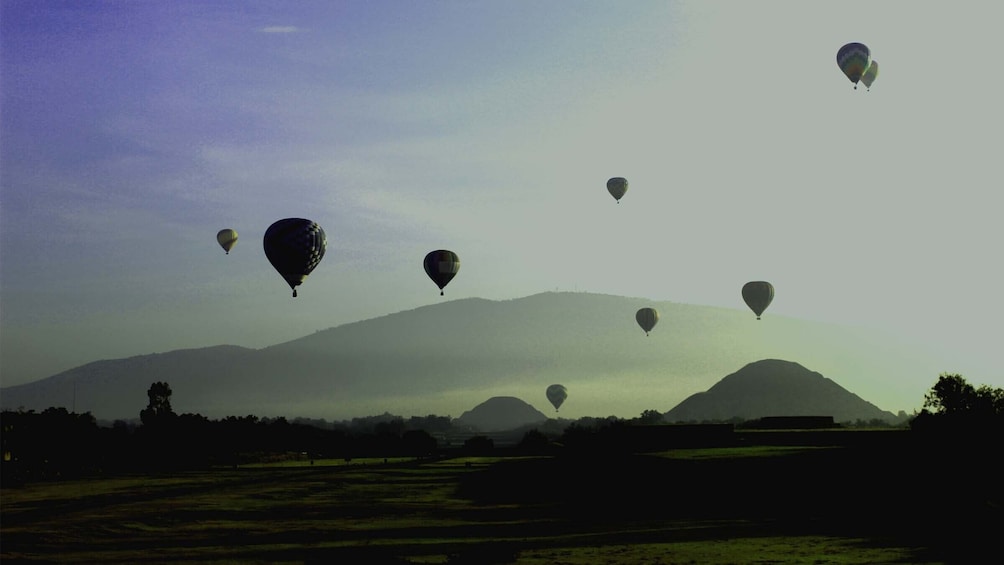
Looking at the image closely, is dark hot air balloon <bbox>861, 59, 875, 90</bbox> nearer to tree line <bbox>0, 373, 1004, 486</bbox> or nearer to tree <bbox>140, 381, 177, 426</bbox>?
tree line <bbox>0, 373, 1004, 486</bbox>

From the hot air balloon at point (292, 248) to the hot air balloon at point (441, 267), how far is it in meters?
17.8

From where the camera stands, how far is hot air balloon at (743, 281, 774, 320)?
125 m

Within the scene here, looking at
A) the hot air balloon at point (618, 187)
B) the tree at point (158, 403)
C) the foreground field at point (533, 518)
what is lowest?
the foreground field at point (533, 518)

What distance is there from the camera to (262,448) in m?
148

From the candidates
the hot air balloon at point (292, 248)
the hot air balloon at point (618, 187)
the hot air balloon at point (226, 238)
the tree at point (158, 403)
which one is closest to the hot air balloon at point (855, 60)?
the hot air balloon at point (618, 187)

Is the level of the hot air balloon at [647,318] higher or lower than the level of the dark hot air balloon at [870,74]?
lower

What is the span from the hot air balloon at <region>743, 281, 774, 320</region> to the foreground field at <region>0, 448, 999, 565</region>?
4962 cm

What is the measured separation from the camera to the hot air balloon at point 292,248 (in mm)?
90688

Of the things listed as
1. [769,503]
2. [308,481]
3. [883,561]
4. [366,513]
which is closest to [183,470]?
[308,481]

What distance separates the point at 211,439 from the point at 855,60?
100 m

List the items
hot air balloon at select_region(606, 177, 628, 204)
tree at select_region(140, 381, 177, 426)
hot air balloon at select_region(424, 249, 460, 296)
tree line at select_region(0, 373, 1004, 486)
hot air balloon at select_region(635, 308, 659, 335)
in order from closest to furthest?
tree line at select_region(0, 373, 1004, 486), hot air balloon at select_region(424, 249, 460, 296), hot air balloon at select_region(606, 177, 628, 204), hot air balloon at select_region(635, 308, 659, 335), tree at select_region(140, 381, 177, 426)

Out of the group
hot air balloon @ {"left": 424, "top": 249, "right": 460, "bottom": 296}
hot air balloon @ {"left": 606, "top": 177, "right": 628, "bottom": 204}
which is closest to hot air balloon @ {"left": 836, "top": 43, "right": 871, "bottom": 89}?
hot air balloon @ {"left": 606, "top": 177, "right": 628, "bottom": 204}

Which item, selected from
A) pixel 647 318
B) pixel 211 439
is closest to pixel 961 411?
pixel 647 318

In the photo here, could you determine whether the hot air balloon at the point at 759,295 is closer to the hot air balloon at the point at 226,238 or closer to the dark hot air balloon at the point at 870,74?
the dark hot air balloon at the point at 870,74
